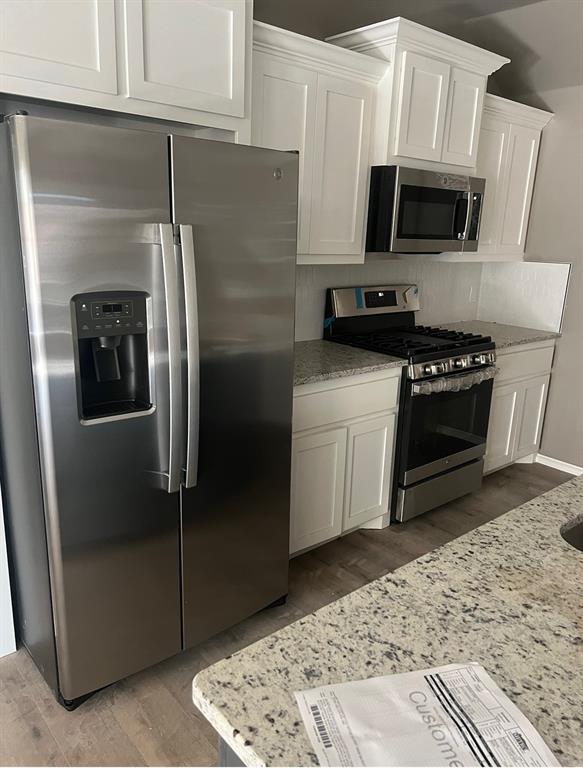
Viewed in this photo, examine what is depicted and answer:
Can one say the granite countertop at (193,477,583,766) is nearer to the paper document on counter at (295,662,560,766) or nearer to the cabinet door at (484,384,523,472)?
the paper document on counter at (295,662,560,766)

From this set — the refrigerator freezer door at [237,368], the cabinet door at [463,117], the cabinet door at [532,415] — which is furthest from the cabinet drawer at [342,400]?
the cabinet door at [532,415]

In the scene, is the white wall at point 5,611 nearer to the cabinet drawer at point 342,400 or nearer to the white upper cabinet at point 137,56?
the cabinet drawer at point 342,400

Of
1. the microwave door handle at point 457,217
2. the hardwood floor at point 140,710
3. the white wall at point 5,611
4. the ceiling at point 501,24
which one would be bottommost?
the hardwood floor at point 140,710

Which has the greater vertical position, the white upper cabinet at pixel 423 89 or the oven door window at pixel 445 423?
the white upper cabinet at pixel 423 89

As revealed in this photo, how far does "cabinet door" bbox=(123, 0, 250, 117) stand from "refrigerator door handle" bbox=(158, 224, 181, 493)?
0.60 metres

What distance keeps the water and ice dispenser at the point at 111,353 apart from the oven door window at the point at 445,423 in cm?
157

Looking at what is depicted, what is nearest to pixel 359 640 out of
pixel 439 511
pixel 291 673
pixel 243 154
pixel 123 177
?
pixel 291 673

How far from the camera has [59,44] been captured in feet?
5.57

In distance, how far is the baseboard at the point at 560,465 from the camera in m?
4.04

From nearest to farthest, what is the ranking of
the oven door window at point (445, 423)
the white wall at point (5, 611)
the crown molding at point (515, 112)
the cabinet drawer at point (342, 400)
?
the white wall at point (5, 611) < the cabinet drawer at point (342, 400) < the oven door window at point (445, 423) < the crown molding at point (515, 112)

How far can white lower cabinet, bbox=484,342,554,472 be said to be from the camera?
12.2 feet

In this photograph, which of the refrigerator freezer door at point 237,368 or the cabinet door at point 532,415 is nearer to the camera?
the refrigerator freezer door at point 237,368

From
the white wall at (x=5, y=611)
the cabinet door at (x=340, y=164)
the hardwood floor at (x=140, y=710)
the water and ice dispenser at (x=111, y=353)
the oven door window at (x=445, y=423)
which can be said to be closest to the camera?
the water and ice dispenser at (x=111, y=353)

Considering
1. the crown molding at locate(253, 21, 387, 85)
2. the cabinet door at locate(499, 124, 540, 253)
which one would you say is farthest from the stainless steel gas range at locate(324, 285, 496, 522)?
the crown molding at locate(253, 21, 387, 85)
